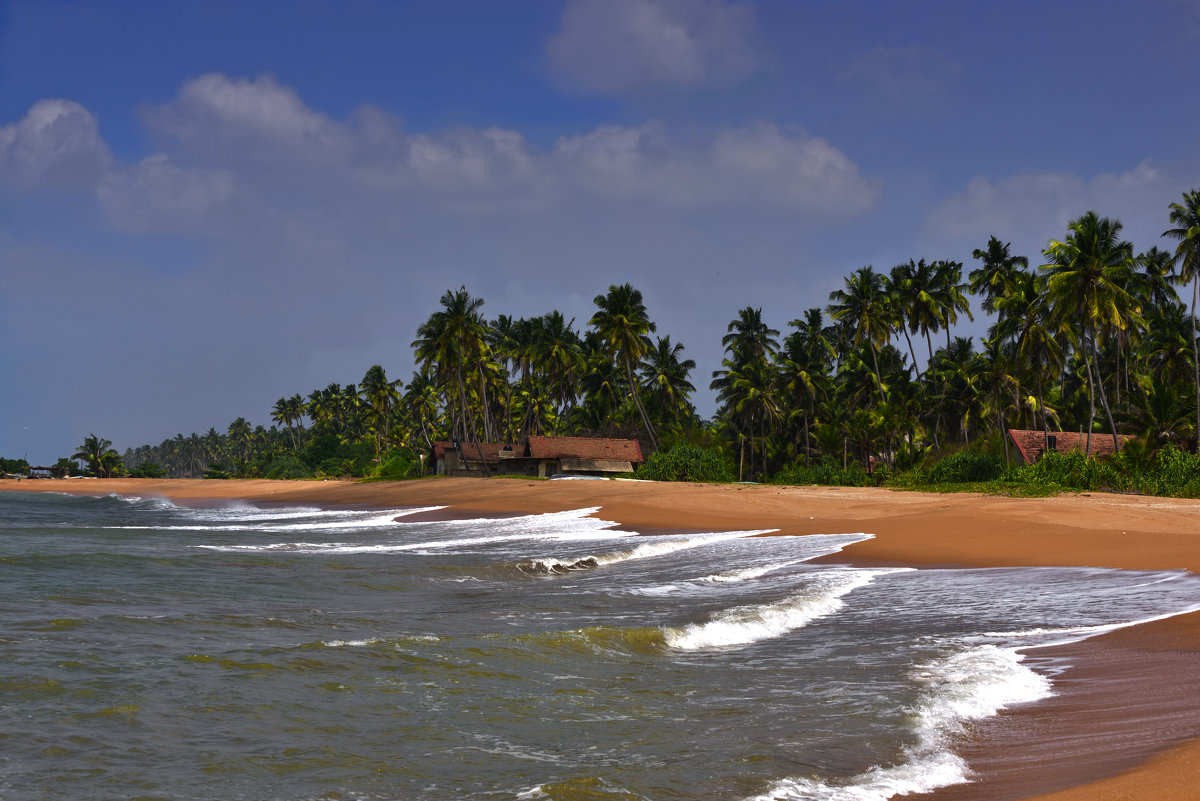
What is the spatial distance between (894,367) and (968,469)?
3376 cm

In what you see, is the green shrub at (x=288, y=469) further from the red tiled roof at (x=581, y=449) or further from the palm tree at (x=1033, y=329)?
the palm tree at (x=1033, y=329)

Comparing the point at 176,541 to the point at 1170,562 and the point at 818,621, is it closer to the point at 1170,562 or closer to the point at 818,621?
the point at 818,621

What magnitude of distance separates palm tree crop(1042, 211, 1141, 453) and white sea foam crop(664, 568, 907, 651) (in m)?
33.4

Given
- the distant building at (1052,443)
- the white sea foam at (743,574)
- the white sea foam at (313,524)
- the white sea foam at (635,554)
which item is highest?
the distant building at (1052,443)

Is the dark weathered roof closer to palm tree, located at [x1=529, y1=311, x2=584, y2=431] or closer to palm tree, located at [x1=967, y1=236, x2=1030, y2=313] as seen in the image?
palm tree, located at [x1=529, y1=311, x2=584, y2=431]

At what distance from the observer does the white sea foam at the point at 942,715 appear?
4.86 m

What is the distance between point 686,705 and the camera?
691cm

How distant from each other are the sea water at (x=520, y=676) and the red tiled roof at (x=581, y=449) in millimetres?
48456

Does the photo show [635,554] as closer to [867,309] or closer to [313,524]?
[313,524]

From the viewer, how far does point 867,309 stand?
2404 inches

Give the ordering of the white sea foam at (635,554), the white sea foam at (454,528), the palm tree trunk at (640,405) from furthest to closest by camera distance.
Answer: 1. the palm tree trunk at (640,405)
2. the white sea foam at (454,528)
3. the white sea foam at (635,554)

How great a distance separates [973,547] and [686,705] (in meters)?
12.1

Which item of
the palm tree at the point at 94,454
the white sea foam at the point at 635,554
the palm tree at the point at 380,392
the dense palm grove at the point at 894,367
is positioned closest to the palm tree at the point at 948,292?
the dense palm grove at the point at 894,367

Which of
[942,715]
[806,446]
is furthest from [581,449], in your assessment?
[942,715]
